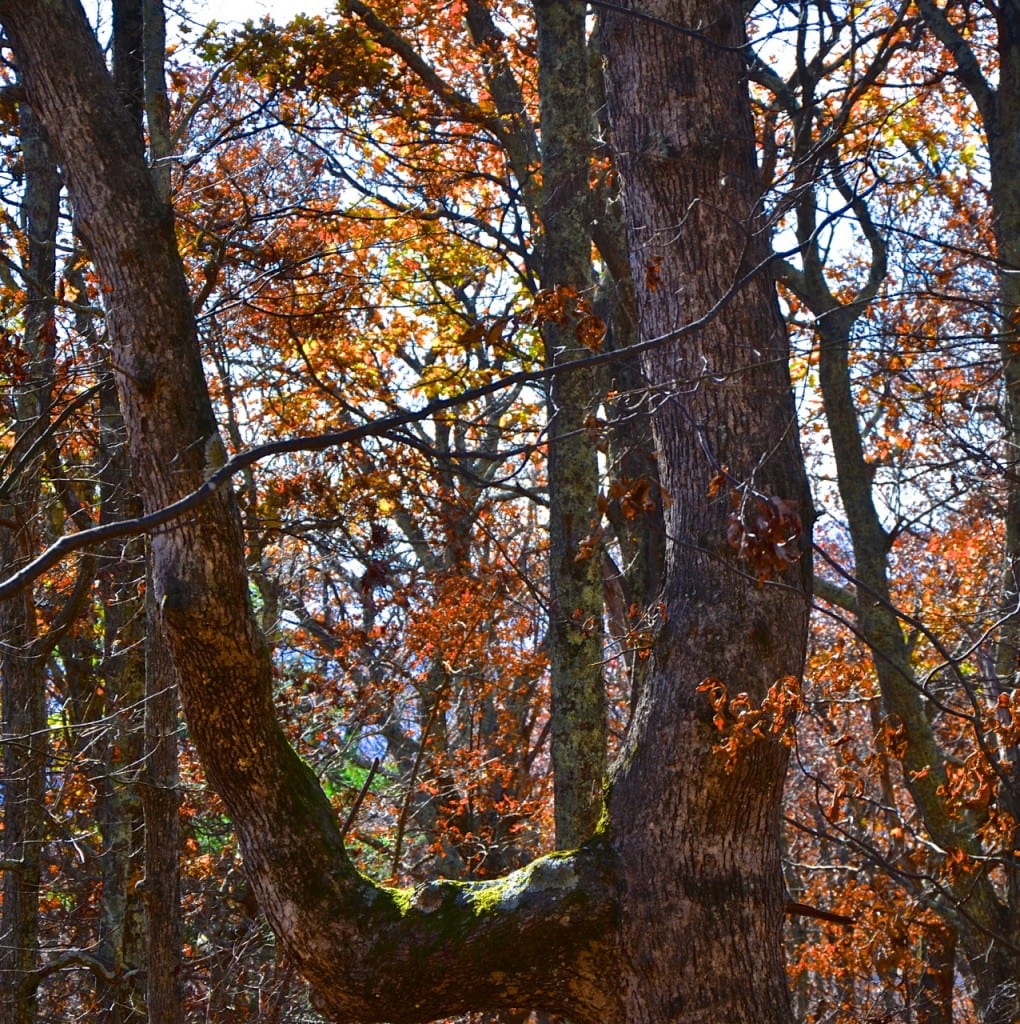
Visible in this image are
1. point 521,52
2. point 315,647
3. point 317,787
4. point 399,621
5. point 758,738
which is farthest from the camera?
point 315,647

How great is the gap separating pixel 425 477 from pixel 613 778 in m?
7.93

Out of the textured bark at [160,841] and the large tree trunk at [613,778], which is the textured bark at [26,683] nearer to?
the textured bark at [160,841]

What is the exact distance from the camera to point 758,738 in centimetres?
358

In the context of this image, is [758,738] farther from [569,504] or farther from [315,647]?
[315,647]

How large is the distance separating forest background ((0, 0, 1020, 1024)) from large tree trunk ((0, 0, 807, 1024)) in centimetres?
23

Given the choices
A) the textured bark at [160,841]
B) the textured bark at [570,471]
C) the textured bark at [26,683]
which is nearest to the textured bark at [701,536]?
the textured bark at [570,471]

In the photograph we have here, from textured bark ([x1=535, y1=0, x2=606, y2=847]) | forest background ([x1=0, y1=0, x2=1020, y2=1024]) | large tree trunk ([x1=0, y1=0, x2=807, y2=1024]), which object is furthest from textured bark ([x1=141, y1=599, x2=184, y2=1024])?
large tree trunk ([x1=0, y1=0, x2=807, y2=1024])

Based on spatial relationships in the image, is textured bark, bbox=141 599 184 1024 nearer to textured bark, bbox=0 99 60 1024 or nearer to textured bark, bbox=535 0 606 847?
textured bark, bbox=0 99 60 1024

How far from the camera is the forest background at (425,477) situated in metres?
6.58

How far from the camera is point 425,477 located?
1167cm

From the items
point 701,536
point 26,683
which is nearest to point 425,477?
point 26,683

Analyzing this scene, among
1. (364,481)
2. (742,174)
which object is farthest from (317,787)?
(364,481)

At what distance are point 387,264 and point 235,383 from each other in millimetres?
1842

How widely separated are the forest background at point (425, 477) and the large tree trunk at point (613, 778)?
0.23 metres
